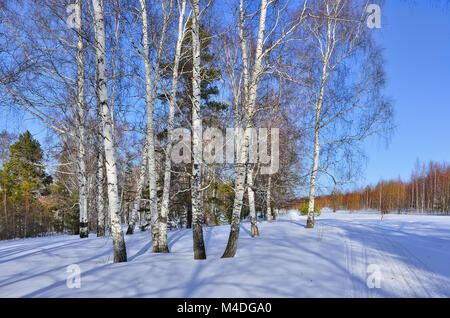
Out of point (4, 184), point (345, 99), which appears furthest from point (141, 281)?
point (4, 184)

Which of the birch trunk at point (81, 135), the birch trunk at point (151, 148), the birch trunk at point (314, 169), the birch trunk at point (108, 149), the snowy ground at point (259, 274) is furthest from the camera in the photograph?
the birch trunk at point (314, 169)

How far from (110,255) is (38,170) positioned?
25.3 m

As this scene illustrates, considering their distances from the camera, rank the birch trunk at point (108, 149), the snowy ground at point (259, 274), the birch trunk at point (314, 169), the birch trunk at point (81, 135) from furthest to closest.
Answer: the birch trunk at point (314, 169)
the birch trunk at point (81, 135)
the birch trunk at point (108, 149)
the snowy ground at point (259, 274)

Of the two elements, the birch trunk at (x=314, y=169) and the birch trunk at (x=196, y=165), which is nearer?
the birch trunk at (x=196, y=165)

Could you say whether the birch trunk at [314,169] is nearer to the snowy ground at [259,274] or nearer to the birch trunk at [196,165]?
the snowy ground at [259,274]

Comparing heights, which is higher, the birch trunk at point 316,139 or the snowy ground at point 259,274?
the birch trunk at point 316,139

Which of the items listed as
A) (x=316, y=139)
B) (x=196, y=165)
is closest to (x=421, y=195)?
(x=316, y=139)

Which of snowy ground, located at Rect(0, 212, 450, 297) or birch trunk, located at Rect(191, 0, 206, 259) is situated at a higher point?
birch trunk, located at Rect(191, 0, 206, 259)

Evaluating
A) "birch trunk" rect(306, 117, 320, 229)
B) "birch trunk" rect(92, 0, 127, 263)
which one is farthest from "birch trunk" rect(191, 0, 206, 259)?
"birch trunk" rect(306, 117, 320, 229)

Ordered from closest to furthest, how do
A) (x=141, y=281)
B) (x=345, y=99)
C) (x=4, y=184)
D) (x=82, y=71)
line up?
(x=141, y=281), (x=82, y=71), (x=345, y=99), (x=4, y=184)

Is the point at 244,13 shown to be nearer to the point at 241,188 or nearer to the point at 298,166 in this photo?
the point at 241,188

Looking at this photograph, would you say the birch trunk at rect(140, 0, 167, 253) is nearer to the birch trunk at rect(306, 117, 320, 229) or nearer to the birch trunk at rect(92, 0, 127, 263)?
the birch trunk at rect(92, 0, 127, 263)

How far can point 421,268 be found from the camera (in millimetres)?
4348

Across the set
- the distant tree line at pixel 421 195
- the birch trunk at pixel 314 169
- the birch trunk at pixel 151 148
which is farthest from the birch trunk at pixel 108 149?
the distant tree line at pixel 421 195
